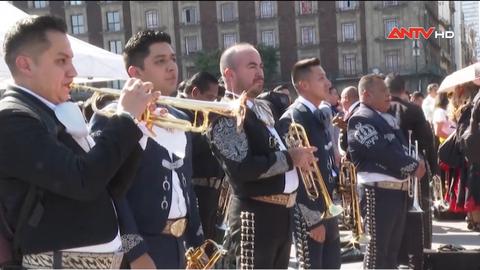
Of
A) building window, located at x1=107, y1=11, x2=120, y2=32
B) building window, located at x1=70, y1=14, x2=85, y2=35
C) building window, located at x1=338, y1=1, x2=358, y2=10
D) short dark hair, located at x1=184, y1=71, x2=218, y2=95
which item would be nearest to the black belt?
short dark hair, located at x1=184, y1=71, x2=218, y2=95

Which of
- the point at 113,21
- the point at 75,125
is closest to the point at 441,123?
the point at 75,125

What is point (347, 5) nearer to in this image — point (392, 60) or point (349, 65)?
point (349, 65)

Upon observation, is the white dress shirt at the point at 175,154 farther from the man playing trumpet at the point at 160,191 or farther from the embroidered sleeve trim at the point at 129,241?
the embroidered sleeve trim at the point at 129,241

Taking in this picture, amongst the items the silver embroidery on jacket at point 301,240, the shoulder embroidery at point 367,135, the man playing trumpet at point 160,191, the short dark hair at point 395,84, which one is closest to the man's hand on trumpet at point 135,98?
the man playing trumpet at point 160,191

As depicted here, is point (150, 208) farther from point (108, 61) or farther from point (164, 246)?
point (108, 61)

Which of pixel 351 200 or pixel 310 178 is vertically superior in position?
pixel 310 178

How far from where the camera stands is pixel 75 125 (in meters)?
2.97

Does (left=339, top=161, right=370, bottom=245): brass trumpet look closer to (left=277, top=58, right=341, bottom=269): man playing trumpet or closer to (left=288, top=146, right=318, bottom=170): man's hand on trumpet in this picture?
(left=277, top=58, right=341, bottom=269): man playing trumpet

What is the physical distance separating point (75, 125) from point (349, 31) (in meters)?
57.0

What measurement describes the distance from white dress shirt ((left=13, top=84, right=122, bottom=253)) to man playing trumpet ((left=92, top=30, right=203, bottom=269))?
0.49m

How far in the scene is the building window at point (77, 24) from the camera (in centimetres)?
6319

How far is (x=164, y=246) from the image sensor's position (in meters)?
3.80

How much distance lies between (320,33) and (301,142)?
5579 centimetres

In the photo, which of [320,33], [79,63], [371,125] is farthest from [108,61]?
[320,33]
